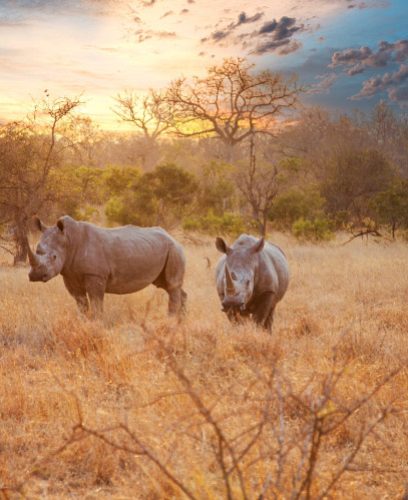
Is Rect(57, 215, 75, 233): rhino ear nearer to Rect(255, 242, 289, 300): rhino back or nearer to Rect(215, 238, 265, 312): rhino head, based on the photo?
Rect(215, 238, 265, 312): rhino head

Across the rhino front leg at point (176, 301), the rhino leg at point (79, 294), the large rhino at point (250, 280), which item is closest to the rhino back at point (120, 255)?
the rhino leg at point (79, 294)

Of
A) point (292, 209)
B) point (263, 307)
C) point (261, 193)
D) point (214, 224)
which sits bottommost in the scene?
point (263, 307)

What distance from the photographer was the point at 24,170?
13961 mm

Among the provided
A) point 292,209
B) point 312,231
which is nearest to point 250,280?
point 312,231

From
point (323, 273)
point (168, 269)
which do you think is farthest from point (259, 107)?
point (168, 269)

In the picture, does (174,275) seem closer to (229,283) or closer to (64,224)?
(64,224)

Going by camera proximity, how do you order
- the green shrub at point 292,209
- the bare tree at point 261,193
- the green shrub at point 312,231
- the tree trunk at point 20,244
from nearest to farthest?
the tree trunk at point 20,244
the green shrub at point 312,231
the bare tree at point 261,193
the green shrub at point 292,209

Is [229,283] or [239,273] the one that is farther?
[239,273]

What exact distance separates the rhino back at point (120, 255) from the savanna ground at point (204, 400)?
0.53m

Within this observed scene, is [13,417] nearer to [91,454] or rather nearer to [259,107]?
[91,454]

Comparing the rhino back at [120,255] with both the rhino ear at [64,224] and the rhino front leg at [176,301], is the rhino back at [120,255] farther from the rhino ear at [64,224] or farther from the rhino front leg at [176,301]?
the rhino front leg at [176,301]

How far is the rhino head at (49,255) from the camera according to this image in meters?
7.21

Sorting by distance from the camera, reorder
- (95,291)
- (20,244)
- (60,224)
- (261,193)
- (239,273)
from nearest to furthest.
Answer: (239,273) < (60,224) < (95,291) < (20,244) < (261,193)

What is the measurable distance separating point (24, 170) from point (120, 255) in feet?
22.6
